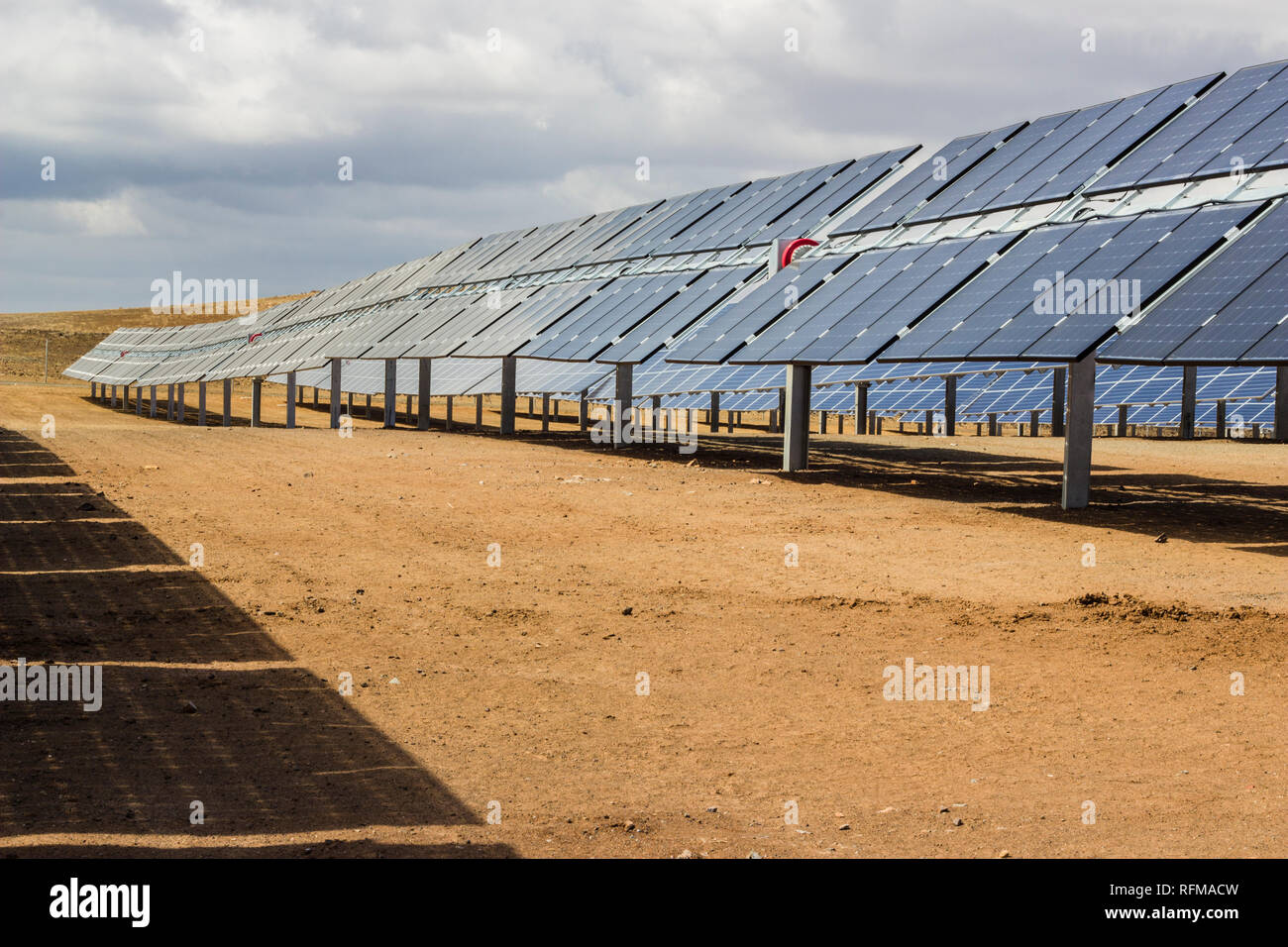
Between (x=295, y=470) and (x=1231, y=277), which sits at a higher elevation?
(x=1231, y=277)

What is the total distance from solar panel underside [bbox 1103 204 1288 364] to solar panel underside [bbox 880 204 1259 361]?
44 cm

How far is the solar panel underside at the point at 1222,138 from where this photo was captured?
20750mm

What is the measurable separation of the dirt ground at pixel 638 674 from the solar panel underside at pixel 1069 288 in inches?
102

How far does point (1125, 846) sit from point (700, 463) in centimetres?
2164

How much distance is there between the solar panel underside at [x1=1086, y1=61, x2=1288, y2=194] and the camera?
817 inches

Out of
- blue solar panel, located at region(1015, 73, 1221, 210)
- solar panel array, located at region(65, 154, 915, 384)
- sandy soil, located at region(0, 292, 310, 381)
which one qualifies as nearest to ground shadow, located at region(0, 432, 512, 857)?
blue solar panel, located at region(1015, 73, 1221, 210)

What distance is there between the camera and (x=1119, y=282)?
1861cm

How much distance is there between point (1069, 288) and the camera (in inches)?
766

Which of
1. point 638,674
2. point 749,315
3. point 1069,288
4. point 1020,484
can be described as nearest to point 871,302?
point 749,315

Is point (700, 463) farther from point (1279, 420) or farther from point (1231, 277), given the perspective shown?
point (1279, 420)
